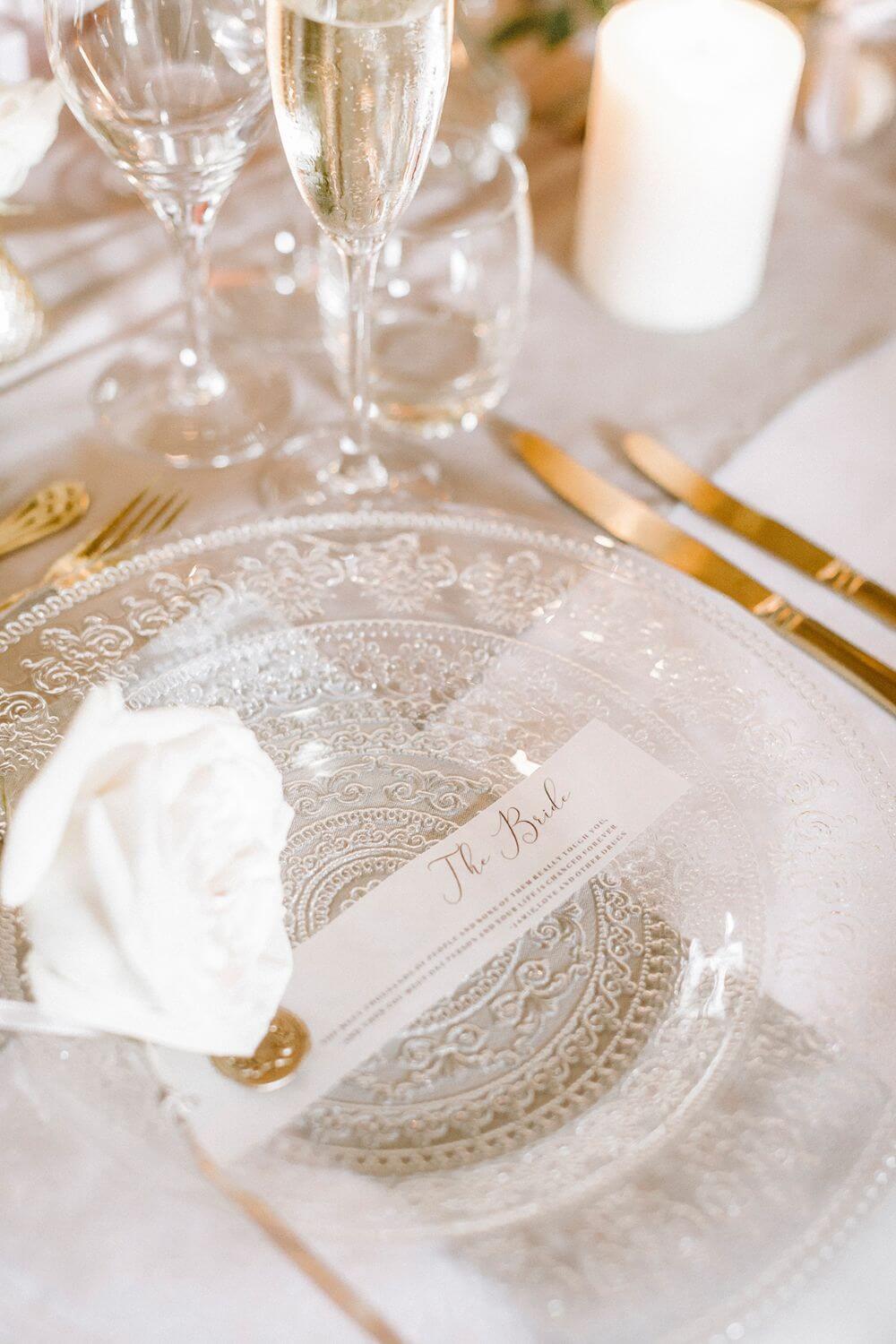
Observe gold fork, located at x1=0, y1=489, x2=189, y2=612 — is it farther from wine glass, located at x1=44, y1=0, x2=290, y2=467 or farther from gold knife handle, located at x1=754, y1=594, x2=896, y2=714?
gold knife handle, located at x1=754, y1=594, x2=896, y2=714

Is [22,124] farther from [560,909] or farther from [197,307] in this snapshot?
[560,909]

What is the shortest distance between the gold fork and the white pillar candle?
368 mm

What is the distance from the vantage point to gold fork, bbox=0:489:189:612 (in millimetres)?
714

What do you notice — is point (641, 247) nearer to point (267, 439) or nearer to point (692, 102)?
point (692, 102)

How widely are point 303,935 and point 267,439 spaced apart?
1.27 ft

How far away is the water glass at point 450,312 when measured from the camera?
0.79 meters

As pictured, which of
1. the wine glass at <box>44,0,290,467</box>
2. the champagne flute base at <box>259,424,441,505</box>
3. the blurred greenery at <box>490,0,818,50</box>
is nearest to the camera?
the wine glass at <box>44,0,290,467</box>

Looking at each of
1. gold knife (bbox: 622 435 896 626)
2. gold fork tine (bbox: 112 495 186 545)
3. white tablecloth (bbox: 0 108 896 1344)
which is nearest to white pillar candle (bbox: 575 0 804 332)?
white tablecloth (bbox: 0 108 896 1344)

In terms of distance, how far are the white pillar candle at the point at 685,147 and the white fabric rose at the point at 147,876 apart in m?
0.56

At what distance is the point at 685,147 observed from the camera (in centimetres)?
83

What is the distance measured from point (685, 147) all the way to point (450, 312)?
0.18 m

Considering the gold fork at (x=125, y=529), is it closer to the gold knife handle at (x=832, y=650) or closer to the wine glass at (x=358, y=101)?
the wine glass at (x=358, y=101)

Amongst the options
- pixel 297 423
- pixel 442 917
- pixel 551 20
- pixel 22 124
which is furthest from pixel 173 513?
pixel 551 20

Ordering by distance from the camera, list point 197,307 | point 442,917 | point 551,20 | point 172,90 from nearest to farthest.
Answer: point 442,917 < point 172,90 < point 197,307 < point 551,20
